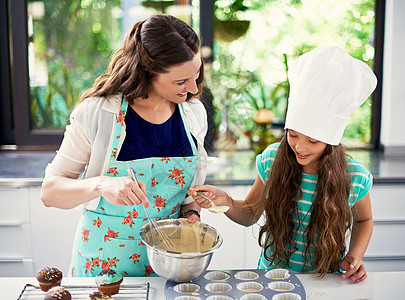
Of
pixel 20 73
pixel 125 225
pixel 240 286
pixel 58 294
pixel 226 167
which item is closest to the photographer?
pixel 58 294

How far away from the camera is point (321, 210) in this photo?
1.40m

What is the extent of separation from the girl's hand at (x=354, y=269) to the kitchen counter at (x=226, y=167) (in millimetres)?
941

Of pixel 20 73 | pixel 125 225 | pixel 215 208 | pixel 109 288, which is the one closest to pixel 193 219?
pixel 215 208

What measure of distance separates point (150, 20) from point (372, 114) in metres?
2.00

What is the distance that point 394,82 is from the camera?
277 centimetres

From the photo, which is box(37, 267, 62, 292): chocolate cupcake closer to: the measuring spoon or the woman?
the woman

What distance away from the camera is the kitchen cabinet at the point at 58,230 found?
2234mm

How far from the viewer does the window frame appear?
2.70 meters

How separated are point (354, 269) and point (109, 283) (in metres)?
0.64

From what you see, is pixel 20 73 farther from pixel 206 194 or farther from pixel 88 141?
pixel 206 194

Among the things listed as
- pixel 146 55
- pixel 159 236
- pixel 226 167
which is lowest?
pixel 226 167

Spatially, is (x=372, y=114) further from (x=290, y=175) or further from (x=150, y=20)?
(x=150, y=20)

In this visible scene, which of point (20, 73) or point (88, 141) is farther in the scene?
point (20, 73)

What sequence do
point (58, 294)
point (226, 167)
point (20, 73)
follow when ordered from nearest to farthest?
point (58, 294) < point (226, 167) < point (20, 73)
